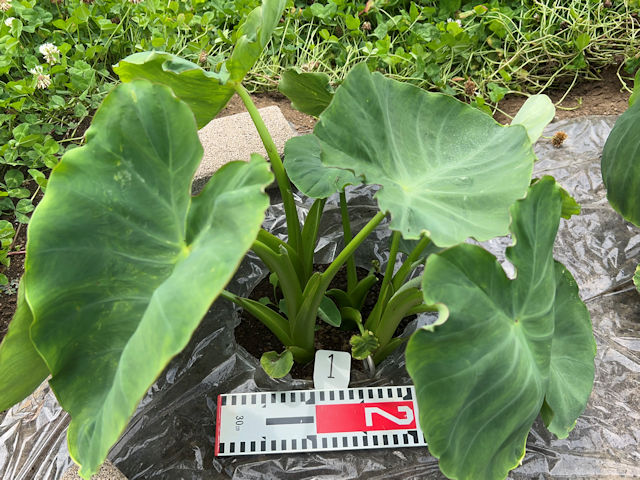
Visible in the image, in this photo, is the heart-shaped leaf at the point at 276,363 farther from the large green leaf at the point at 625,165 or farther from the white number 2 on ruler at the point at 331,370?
the large green leaf at the point at 625,165

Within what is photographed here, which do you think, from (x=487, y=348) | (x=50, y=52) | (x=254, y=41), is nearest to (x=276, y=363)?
(x=487, y=348)

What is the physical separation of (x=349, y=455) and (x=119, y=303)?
2.02ft

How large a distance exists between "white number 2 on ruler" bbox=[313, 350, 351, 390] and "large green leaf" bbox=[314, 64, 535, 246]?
1.61 ft

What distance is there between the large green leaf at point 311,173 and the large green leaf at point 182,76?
0.19 metres

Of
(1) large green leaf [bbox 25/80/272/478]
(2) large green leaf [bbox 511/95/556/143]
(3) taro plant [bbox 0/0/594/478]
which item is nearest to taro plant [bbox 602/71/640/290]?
(2) large green leaf [bbox 511/95/556/143]

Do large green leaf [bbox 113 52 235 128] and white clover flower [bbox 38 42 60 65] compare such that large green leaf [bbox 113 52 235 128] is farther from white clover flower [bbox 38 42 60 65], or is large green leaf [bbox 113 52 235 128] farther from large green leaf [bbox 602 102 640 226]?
white clover flower [bbox 38 42 60 65]

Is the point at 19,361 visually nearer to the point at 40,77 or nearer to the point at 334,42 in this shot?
the point at 40,77

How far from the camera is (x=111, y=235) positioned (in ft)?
2.72

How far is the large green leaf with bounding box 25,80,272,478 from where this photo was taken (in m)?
0.79

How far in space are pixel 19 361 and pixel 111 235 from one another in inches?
9.8

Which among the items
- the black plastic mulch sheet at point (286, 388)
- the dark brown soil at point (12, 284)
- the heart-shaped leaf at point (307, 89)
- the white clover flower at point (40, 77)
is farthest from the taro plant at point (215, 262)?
the white clover flower at point (40, 77)

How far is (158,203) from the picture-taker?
0.83 metres

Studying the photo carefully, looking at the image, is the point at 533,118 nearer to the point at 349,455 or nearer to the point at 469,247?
the point at 469,247

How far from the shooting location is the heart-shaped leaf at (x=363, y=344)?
1.12 m
